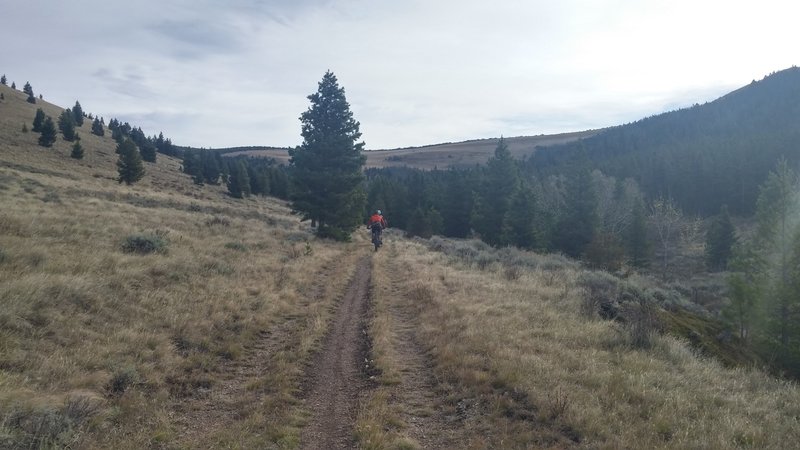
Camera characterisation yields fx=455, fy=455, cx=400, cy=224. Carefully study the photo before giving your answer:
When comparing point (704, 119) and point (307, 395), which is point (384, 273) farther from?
point (704, 119)

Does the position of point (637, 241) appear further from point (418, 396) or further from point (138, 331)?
point (138, 331)

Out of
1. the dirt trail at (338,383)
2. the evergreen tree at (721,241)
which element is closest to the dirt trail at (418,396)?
the dirt trail at (338,383)

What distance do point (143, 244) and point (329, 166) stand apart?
16310mm

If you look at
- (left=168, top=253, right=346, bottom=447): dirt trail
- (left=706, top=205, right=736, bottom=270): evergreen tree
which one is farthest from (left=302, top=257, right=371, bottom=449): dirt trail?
(left=706, top=205, right=736, bottom=270): evergreen tree

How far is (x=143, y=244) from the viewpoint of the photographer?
1507 cm

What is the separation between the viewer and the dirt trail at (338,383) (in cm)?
607

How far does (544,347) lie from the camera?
366 inches

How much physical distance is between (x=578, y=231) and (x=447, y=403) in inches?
1540

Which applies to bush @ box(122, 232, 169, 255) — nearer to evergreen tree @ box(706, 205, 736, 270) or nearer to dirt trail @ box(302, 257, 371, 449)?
dirt trail @ box(302, 257, 371, 449)

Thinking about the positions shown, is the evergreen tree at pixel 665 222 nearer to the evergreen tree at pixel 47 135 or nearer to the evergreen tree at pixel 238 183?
the evergreen tree at pixel 238 183

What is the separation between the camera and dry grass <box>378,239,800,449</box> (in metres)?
5.95

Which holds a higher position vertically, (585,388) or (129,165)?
(129,165)

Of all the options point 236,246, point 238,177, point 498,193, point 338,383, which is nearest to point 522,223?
point 498,193

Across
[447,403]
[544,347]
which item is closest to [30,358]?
[447,403]
